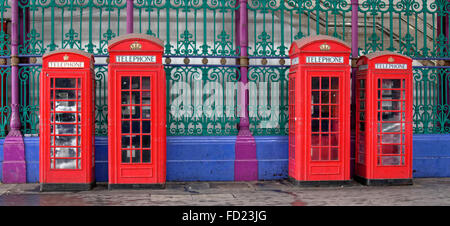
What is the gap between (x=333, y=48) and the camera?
9047 mm

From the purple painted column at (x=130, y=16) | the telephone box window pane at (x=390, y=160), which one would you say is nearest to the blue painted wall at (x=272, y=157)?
the telephone box window pane at (x=390, y=160)

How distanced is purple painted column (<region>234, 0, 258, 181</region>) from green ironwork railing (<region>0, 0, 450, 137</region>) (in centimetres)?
14

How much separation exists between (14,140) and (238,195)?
4.29 m

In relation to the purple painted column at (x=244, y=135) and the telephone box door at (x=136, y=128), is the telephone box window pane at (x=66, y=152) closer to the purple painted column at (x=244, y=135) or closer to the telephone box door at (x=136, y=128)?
the telephone box door at (x=136, y=128)

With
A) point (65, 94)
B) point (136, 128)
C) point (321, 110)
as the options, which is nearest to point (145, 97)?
point (136, 128)

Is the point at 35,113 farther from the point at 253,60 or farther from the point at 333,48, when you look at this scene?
the point at 333,48

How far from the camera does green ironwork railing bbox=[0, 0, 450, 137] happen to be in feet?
32.3

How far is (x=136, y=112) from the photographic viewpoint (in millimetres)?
8789

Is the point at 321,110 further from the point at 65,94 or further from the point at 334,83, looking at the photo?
the point at 65,94

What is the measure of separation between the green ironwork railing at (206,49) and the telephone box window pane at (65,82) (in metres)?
0.96

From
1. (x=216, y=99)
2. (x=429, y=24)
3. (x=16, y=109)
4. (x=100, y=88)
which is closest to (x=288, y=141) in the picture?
(x=216, y=99)

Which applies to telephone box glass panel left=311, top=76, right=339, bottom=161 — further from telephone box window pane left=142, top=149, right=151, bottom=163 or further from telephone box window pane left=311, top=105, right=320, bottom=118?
telephone box window pane left=142, top=149, right=151, bottom=163

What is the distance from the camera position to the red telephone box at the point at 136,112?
870 cm

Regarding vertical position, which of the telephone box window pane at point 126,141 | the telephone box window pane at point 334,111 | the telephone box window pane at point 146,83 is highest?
the telephone box window pane at point 146,83
